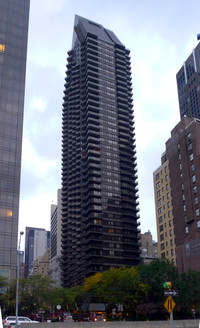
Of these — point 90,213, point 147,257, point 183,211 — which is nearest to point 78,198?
point 90,213

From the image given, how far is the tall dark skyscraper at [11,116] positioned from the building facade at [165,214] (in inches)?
1823

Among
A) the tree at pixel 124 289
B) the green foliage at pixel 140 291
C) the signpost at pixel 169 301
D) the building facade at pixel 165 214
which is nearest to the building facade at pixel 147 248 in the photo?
the building facade at pixel 165 214

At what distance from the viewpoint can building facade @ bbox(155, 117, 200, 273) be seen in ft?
320

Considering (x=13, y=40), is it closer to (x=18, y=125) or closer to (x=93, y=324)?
(x=18, y=125)

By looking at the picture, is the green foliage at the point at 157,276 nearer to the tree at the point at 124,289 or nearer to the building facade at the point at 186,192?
the tree at the point at 124,289

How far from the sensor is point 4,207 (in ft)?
301

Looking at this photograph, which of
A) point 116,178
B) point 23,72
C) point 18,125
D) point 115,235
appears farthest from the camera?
point 116,178

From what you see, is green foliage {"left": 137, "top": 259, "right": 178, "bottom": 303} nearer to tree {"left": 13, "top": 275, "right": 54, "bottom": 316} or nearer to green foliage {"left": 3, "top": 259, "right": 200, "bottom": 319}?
green foliage {"left": 3, "top": 259, "right": 200, "bottom": 319}

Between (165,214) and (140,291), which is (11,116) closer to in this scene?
(140,291)

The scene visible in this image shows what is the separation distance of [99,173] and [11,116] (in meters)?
73.9

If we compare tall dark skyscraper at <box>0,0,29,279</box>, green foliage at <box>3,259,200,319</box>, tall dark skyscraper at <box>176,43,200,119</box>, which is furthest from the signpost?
tall dark skyscraper at <box>176,43,200,119</box>

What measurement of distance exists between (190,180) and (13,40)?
6102 centimetres

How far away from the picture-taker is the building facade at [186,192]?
3846 inches

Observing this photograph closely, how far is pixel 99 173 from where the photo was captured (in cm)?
16950
